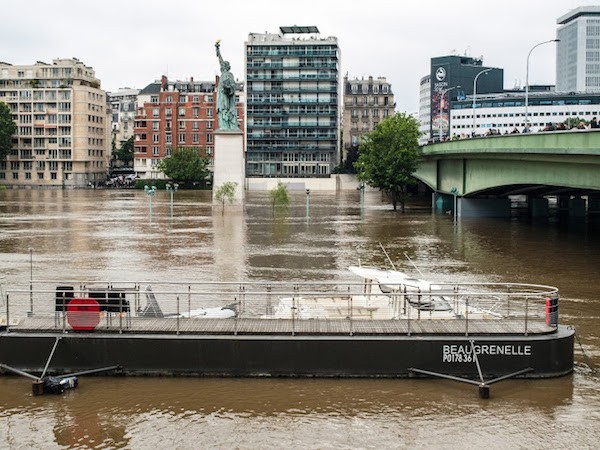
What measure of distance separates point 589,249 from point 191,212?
3868 centimetres

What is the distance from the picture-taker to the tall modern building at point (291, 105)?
141 meters

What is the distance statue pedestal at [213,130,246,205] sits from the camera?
75.2 m

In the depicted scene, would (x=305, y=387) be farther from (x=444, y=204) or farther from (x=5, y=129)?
(x=5, y=129)

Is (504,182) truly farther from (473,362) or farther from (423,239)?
(473,362)

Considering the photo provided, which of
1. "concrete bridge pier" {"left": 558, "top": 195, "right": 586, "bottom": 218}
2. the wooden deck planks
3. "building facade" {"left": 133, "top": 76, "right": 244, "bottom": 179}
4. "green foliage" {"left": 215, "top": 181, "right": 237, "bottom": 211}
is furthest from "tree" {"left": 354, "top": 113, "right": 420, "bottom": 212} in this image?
"building facade" {"left": 133, "top": 76, "right": 244, "bottom": 179}

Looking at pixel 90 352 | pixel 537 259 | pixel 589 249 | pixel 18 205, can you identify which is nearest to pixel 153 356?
pixel 90 352

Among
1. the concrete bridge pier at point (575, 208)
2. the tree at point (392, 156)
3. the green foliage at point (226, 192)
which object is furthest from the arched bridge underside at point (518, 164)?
the green foliage at point (226, 192)

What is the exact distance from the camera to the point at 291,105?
14250 centimetres

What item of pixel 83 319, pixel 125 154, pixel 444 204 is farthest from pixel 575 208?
pixel 125 154

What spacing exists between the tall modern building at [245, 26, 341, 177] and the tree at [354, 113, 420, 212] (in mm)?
61118

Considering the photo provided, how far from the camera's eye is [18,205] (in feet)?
278

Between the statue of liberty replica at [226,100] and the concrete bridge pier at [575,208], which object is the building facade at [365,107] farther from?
the concrete bridge pier at [575,208]

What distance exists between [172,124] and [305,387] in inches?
4880

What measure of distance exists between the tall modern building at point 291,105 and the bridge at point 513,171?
5717 cm
